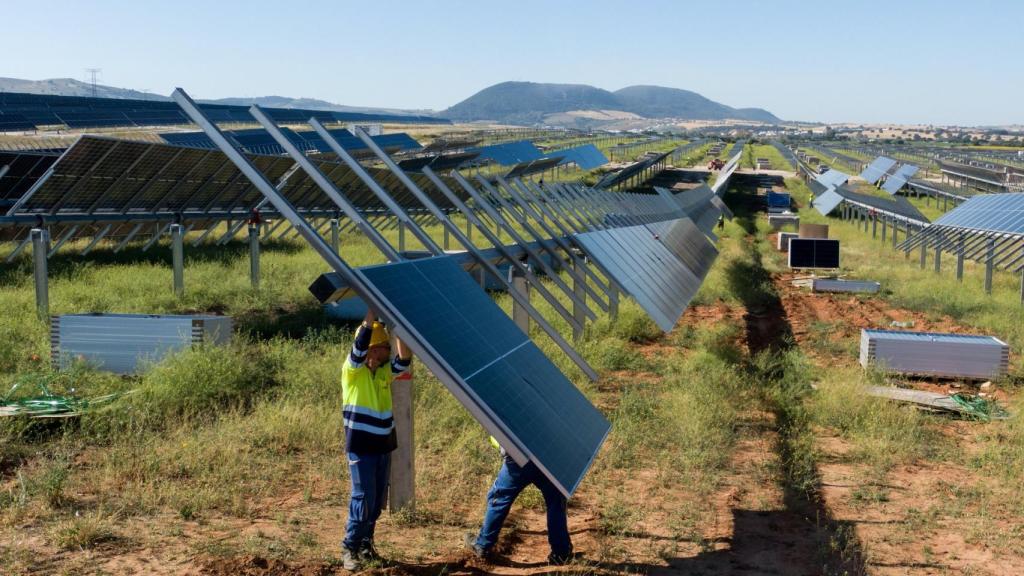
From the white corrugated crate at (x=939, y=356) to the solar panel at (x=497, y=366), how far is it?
8.60m

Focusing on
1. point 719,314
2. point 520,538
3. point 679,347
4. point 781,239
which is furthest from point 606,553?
point 781,239

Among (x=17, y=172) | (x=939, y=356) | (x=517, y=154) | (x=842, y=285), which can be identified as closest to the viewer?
(x=939, y=356)

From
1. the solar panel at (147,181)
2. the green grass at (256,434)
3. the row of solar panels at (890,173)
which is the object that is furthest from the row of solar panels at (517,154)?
the green grass at (256,434)

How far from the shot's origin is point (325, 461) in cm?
949

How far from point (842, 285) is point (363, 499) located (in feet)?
73.3

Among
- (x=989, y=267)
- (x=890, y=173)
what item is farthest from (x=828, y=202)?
(x=989, y=267)

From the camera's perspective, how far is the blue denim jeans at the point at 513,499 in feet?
23.7

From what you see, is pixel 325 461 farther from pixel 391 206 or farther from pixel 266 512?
pixel 391 206

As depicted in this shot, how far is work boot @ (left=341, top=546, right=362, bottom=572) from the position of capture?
22.6ft

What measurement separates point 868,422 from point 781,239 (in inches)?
1114

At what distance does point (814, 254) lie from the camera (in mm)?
29656

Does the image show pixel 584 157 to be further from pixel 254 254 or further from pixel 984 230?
pixel 254 254

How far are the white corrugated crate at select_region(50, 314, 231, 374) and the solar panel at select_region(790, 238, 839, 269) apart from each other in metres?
21.3

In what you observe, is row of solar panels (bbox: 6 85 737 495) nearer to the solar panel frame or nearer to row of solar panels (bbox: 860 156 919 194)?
the solar panel frame
